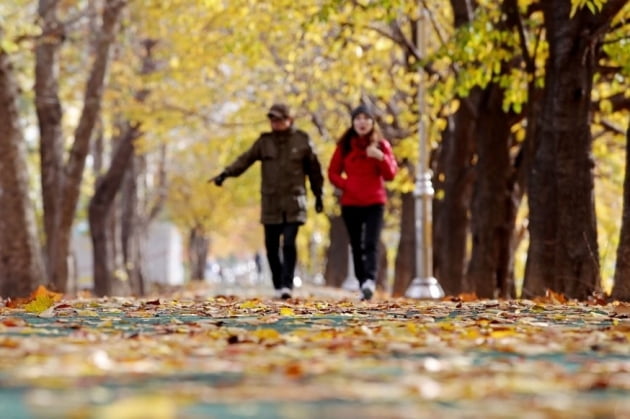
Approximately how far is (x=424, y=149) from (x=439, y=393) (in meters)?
14.4

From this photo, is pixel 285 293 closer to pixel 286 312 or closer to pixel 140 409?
pixel 286 312

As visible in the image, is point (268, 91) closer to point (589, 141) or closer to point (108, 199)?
point (108, 199)

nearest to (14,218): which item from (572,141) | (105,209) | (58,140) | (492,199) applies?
(58,140)

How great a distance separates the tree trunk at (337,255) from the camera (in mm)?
37969

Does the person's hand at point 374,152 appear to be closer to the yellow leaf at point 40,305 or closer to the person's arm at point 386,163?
the person's arm at point 386,163

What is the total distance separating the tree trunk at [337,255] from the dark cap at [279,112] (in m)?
24.9

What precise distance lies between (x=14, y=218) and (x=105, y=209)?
10023 mm

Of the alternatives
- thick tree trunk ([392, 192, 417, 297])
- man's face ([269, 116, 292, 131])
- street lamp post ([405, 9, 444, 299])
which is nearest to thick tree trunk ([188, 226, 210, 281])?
thick tree trunk ([392, 192, 417, 297])

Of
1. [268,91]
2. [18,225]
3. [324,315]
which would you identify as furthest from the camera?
[268,91]

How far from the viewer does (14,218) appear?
17.7m

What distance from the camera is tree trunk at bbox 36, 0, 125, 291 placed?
21.8 m

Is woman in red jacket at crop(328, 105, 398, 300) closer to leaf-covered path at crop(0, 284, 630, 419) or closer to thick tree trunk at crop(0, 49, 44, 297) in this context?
leaf-covered path at crop(0, 284, 630, 419)

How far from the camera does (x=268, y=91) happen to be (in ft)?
97.0

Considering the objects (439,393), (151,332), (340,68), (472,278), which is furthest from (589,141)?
(340,68)
